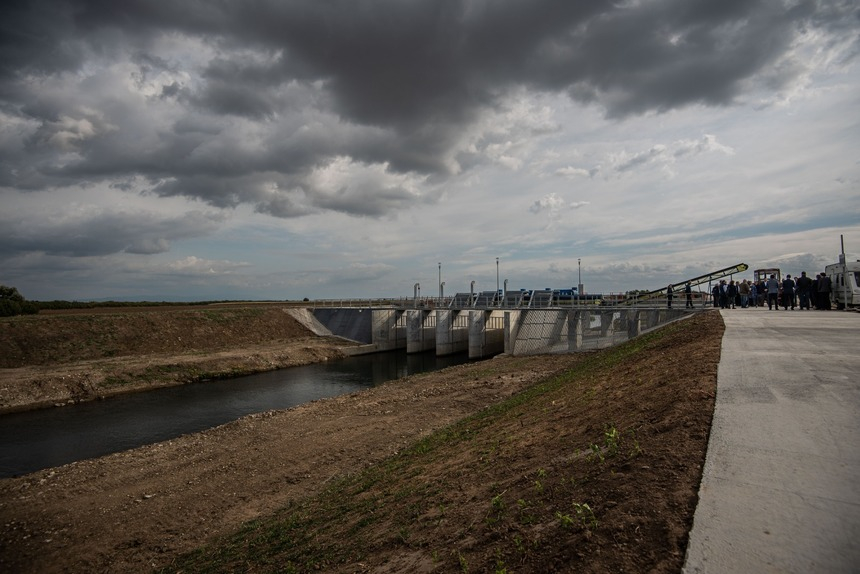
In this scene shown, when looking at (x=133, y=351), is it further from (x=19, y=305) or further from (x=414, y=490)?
(x=414, y=490)

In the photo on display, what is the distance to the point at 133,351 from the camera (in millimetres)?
45719

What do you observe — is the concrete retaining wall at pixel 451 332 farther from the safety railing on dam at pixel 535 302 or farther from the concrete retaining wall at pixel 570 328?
the concrete retaining wall at pixel 570 328

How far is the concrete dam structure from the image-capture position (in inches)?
1624

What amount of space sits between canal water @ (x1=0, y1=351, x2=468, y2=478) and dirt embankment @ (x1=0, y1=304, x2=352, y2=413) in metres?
1.96

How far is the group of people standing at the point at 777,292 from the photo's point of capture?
28122 mm

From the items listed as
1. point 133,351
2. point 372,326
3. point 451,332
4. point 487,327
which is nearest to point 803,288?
point 487,327

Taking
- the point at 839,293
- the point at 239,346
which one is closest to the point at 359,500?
the point at 839,293

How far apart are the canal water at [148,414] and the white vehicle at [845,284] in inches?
1322

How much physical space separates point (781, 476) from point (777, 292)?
30.7m

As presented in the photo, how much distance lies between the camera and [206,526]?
11.9 meters

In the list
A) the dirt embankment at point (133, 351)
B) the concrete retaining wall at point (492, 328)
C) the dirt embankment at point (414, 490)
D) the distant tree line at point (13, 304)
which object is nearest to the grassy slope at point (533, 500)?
the dirt embankment at point (414, 490)

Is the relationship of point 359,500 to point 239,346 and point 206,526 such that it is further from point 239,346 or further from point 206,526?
point 239,346

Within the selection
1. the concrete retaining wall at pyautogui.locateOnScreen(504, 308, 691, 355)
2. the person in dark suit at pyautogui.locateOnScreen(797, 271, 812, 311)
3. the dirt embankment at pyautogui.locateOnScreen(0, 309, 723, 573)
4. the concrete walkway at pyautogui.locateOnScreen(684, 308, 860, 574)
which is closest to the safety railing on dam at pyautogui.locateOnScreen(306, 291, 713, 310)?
the concrete retaining wall at pyautogui.locateOnScreen(504, 308, 691, 355)

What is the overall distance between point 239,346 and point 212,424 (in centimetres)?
2939
